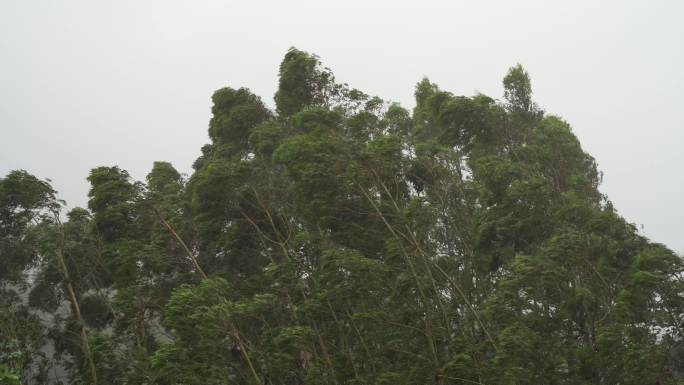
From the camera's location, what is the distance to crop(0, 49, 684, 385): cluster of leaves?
8.88 m

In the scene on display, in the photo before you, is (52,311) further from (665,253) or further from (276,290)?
(665,253)

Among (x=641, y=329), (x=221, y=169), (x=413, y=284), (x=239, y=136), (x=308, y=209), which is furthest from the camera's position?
(x=239, y=136)

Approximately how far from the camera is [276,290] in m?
12.0

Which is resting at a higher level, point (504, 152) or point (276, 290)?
point (504, 152)

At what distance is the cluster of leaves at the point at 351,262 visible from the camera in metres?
8.88

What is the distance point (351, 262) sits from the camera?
30.2 ft

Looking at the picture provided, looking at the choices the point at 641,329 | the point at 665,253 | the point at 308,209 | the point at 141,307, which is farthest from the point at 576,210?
the point at 141,307

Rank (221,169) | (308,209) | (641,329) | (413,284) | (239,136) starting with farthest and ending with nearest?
1. (239,136)
2. (221,169)
3. (308,209)
4. (413,284)
5. (641,329)

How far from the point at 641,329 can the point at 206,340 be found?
296 inches

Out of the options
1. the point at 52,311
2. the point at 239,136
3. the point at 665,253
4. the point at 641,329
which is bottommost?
the point at 52,311

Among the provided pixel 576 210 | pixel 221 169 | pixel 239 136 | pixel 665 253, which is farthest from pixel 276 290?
pixel 665 253

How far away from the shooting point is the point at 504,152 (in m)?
15.0

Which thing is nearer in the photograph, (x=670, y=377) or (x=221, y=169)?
(x=670, y=377)

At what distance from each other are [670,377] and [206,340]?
27.2ft
